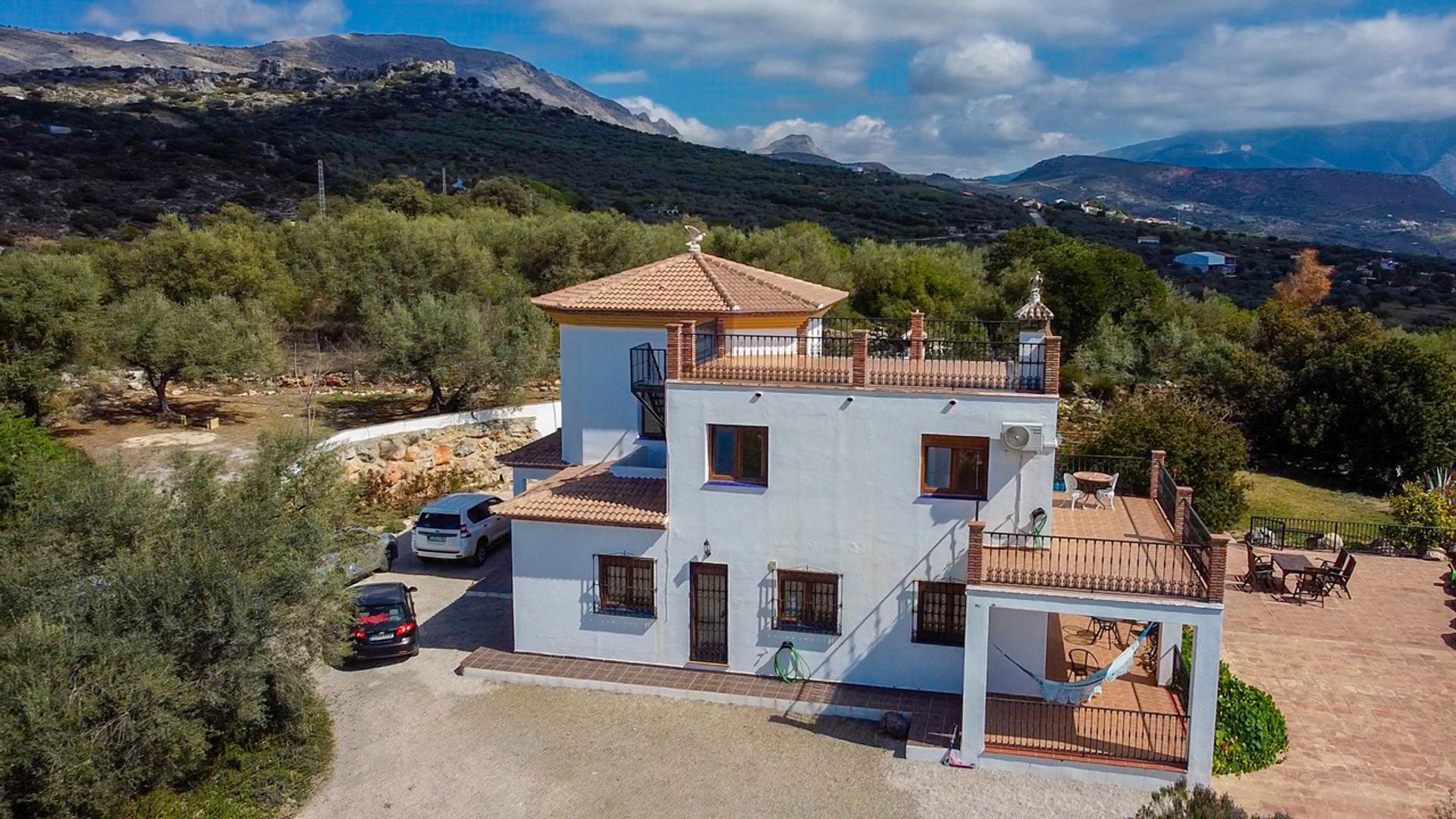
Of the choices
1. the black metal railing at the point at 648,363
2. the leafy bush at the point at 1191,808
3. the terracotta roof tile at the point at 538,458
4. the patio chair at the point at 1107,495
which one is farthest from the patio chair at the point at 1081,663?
the terracotta roof tile at the point at 538,458

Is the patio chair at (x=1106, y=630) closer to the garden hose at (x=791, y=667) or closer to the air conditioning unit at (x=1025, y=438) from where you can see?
the air conditioning unit at (x=1025, y=438)

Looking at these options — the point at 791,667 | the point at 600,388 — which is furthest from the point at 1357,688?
the point at 600,388

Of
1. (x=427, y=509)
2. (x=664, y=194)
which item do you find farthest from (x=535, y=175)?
(x=427, y=509)

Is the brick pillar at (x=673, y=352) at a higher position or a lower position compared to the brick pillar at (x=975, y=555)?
higher

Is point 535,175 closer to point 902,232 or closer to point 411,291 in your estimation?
point 902,232

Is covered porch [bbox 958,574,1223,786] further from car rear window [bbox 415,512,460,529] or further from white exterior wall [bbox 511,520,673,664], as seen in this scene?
car rear window [bbox 415,512,460,529]

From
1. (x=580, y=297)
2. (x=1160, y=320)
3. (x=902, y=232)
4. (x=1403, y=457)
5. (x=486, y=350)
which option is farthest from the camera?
(x=902, y=232)

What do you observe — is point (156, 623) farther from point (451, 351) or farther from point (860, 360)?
point (451, 351)
